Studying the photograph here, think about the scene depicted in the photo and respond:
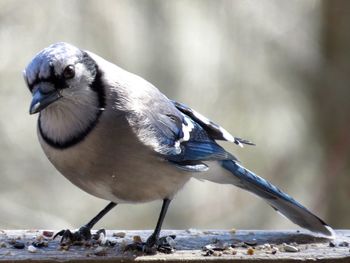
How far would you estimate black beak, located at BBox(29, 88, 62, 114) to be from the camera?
327cm

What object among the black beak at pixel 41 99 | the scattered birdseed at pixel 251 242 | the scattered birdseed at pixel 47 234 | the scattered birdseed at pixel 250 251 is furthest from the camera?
the scattered birdseed at pixel 47 234

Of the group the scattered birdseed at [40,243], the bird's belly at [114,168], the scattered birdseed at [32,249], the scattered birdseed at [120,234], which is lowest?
the scattered birdseed at [32,249]

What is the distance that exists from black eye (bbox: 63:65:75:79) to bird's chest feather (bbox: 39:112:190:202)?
23 cm

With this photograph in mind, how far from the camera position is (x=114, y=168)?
3520 mm

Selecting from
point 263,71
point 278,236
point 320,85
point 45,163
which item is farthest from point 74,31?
point 278,236

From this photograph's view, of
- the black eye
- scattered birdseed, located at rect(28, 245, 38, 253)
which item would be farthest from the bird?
scattered birdseed, located at rect(28, 245, 38, 253)

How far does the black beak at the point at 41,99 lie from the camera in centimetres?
327

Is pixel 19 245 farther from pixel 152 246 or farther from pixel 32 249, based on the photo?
pixel 152 246

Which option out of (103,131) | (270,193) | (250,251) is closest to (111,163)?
(103,131)

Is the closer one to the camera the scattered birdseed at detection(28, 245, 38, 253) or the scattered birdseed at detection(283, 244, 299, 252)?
the scattered birdseed at detection(28, 245, 38, 253)

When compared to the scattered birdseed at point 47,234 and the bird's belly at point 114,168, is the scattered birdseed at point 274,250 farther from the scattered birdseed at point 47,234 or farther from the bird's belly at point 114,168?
the scattered birdseed at point 47,234

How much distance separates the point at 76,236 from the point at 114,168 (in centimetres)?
38

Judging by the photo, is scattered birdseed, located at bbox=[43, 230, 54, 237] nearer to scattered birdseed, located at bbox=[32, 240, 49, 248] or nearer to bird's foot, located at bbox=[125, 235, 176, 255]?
scattered birdseed, located at bbox=[32, 240, 49, 248]

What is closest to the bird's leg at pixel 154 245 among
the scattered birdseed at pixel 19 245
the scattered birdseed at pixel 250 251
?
the scattered birdseed at pixel 250 251
